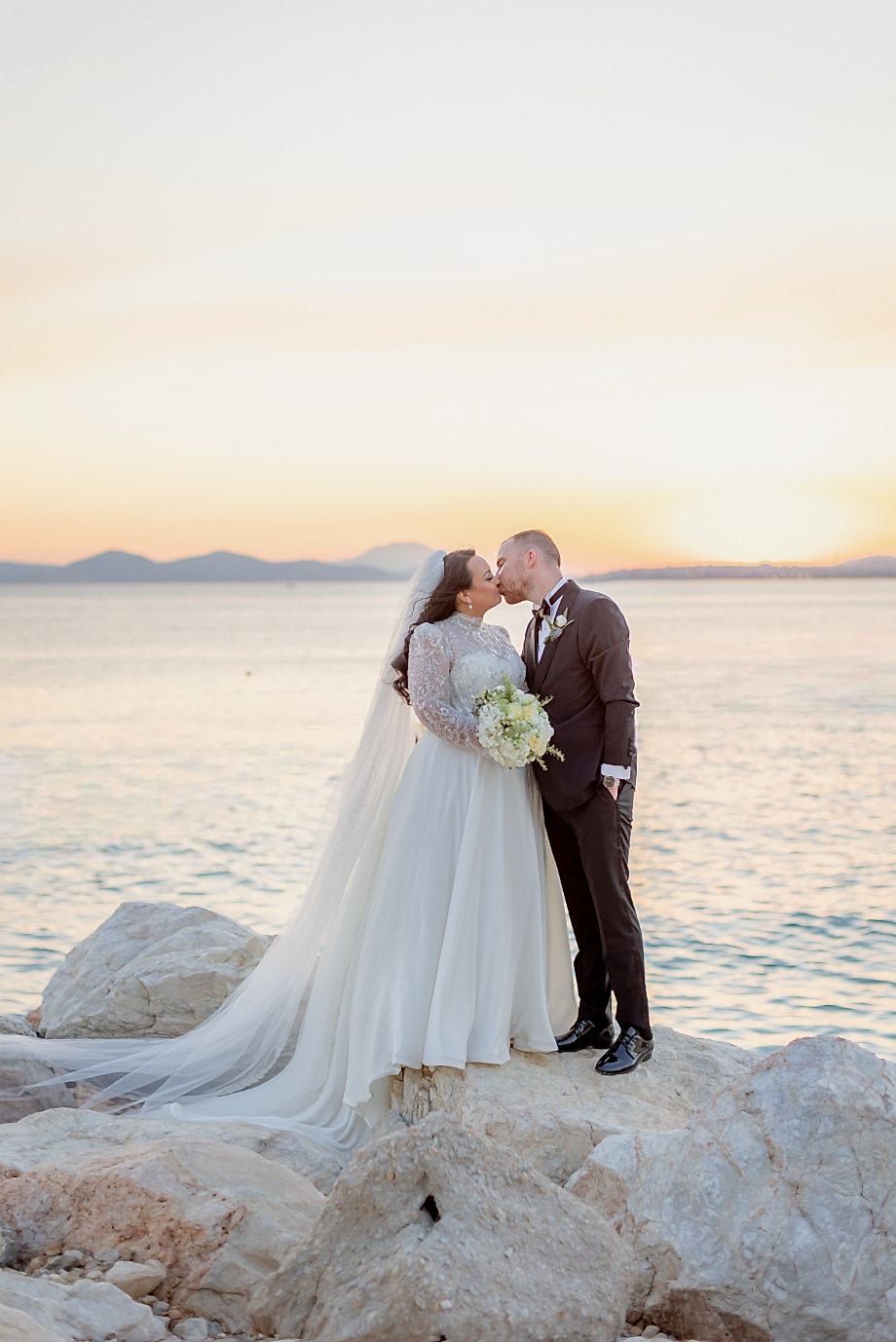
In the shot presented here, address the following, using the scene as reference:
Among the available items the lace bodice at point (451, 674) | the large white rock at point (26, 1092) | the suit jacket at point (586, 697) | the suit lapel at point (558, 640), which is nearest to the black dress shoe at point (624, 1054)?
the suit jacket at point (586, 697)

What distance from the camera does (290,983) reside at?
7.02m

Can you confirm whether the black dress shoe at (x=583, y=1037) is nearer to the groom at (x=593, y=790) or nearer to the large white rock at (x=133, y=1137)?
the groom at (x=593, y=790)

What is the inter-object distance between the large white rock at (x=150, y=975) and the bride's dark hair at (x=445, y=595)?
2.14 m

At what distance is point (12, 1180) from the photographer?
→ 5.00 meters

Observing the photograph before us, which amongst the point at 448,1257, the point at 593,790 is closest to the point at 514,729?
the point at 593,790

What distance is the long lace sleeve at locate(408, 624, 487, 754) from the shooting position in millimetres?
6359

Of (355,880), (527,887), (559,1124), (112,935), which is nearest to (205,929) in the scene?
(112,935)

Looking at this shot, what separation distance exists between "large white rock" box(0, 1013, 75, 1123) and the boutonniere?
3109 mm

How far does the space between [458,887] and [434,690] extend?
876mm

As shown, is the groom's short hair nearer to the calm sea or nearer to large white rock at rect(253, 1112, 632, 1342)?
large white rock at rect(253, 1112, 632, 1342)

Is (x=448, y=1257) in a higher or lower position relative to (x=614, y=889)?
lower

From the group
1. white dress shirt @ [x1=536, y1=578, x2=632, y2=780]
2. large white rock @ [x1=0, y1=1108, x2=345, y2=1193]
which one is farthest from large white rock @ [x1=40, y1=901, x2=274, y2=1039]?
white dress shirt @ [x1=536, y1=578, x2=632, y2=780]

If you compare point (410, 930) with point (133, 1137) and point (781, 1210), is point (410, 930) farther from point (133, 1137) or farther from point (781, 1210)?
point (781, 1210)

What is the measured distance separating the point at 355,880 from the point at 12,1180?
2.18 metres
